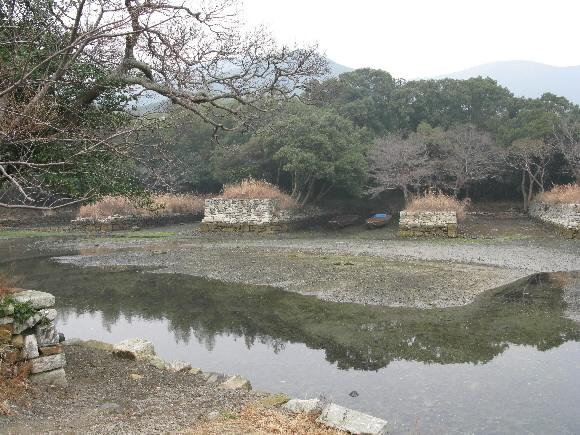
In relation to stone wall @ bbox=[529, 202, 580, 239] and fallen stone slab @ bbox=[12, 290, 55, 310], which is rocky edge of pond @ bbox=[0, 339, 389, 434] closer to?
fallen stone slab @ bbox=[12, 290, 55, 310]

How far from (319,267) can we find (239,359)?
7.73 m

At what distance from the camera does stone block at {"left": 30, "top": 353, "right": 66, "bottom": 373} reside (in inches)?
244

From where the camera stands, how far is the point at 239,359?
848 cm

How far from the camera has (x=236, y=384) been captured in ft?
22.4

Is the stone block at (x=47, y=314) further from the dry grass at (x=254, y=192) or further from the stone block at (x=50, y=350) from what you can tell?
the dry grass at (x=254, y=192)

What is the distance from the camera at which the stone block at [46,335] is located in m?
6.27

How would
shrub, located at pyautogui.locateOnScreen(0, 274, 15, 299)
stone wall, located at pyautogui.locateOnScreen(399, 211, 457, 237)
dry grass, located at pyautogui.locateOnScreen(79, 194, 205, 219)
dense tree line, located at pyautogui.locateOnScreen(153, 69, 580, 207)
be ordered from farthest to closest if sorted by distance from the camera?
dense tree line, located at pyautogui.locateOnScreen(153, 69, 580, 207)
dry grass, located at pyautogui.locateOnScreen(79, 194, 205, 219)
stone wall, located at pyautogui.locateOnScreen(399, 211, 457, 237)
shrub, located at pyautogui.locateOnScreen(0, 274, 15, 299)

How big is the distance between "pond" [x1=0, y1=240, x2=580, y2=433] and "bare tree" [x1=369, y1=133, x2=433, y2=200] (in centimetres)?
1763

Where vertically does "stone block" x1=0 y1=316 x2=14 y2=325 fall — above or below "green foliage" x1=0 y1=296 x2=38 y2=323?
below

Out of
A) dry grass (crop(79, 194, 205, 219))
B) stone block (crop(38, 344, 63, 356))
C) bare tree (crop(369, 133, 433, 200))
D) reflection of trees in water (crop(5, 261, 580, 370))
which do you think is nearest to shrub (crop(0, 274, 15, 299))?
stone block (crop(38, 344, 63, 356))

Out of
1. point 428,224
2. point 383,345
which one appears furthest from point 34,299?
point 428,224

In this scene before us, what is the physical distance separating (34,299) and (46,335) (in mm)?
483

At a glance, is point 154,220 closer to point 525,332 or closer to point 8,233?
point 8,233

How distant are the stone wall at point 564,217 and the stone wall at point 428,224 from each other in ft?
15.5
